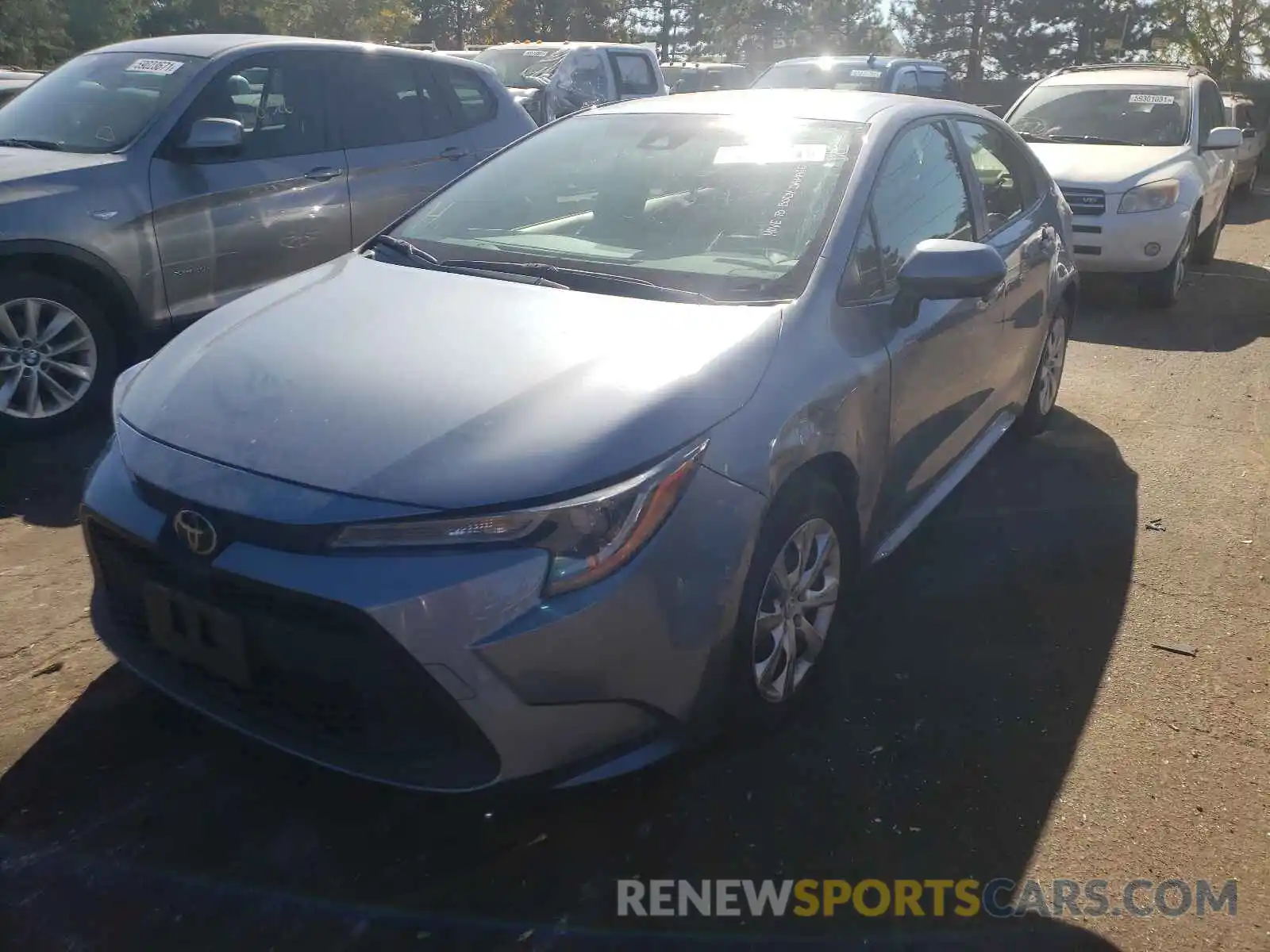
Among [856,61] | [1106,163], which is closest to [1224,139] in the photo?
[1106,163]

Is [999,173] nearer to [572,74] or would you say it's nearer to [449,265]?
[449,265]

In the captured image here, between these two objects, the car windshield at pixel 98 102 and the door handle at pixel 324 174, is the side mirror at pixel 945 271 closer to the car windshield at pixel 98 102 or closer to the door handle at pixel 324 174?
the door handle at pixel 324 174

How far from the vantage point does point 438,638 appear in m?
2.19

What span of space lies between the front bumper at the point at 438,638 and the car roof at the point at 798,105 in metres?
1.77

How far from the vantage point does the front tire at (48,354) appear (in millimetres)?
4742

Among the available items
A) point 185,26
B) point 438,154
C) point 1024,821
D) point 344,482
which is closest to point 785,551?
Answer: point 1024,821

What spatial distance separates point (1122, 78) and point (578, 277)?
27.7 feet

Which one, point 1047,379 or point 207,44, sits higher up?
point 207,44

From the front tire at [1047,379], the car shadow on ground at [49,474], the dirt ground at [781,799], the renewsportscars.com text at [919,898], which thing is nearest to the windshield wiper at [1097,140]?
the front tire at [1047,379]

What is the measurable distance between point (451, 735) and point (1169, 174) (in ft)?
26.0

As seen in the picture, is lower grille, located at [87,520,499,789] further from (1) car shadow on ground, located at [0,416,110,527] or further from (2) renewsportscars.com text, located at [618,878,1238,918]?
(1) car shadow on ground, located at [0,416,110,527]

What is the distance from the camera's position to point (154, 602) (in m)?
2.48

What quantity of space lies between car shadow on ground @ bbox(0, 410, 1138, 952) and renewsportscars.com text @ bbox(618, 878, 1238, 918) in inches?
1.0

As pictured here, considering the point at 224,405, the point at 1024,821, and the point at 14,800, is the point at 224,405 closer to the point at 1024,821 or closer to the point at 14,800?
the point at 14,800
